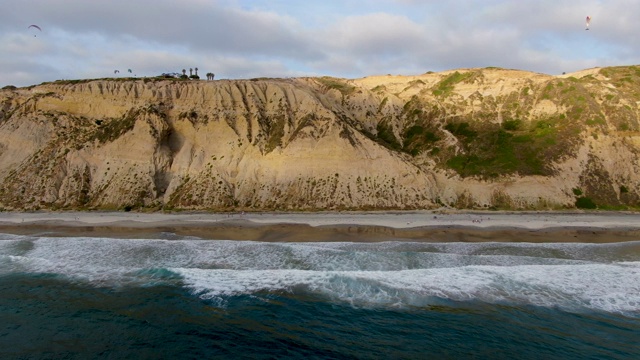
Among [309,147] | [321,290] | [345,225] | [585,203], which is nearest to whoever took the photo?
[321,290]

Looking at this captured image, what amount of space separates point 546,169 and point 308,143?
24816 mm

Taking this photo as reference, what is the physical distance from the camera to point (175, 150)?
44.2 metres

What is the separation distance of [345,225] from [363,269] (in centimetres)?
1017

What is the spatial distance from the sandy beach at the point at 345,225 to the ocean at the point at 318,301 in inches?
117

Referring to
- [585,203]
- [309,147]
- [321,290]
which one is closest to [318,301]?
[321,290]

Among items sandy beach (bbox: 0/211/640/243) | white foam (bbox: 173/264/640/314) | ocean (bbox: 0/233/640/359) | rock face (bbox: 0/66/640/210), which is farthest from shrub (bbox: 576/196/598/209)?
white foam (bbox: 173/264/640/314)

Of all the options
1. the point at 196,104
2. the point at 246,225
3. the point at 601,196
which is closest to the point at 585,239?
the point at 601,196

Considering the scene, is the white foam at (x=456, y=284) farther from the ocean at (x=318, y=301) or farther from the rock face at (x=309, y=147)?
the rock face at (x=309, y=147)

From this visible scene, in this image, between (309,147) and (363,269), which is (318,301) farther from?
(309,147)

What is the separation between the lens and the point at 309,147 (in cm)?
4303

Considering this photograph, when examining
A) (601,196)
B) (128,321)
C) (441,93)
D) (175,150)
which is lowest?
(128,321)

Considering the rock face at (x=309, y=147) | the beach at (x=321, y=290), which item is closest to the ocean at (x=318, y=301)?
the beach at (x=321, y=290)

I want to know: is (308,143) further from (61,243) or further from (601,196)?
(601,196)

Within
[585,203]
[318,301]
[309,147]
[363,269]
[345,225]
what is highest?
[309,147]
